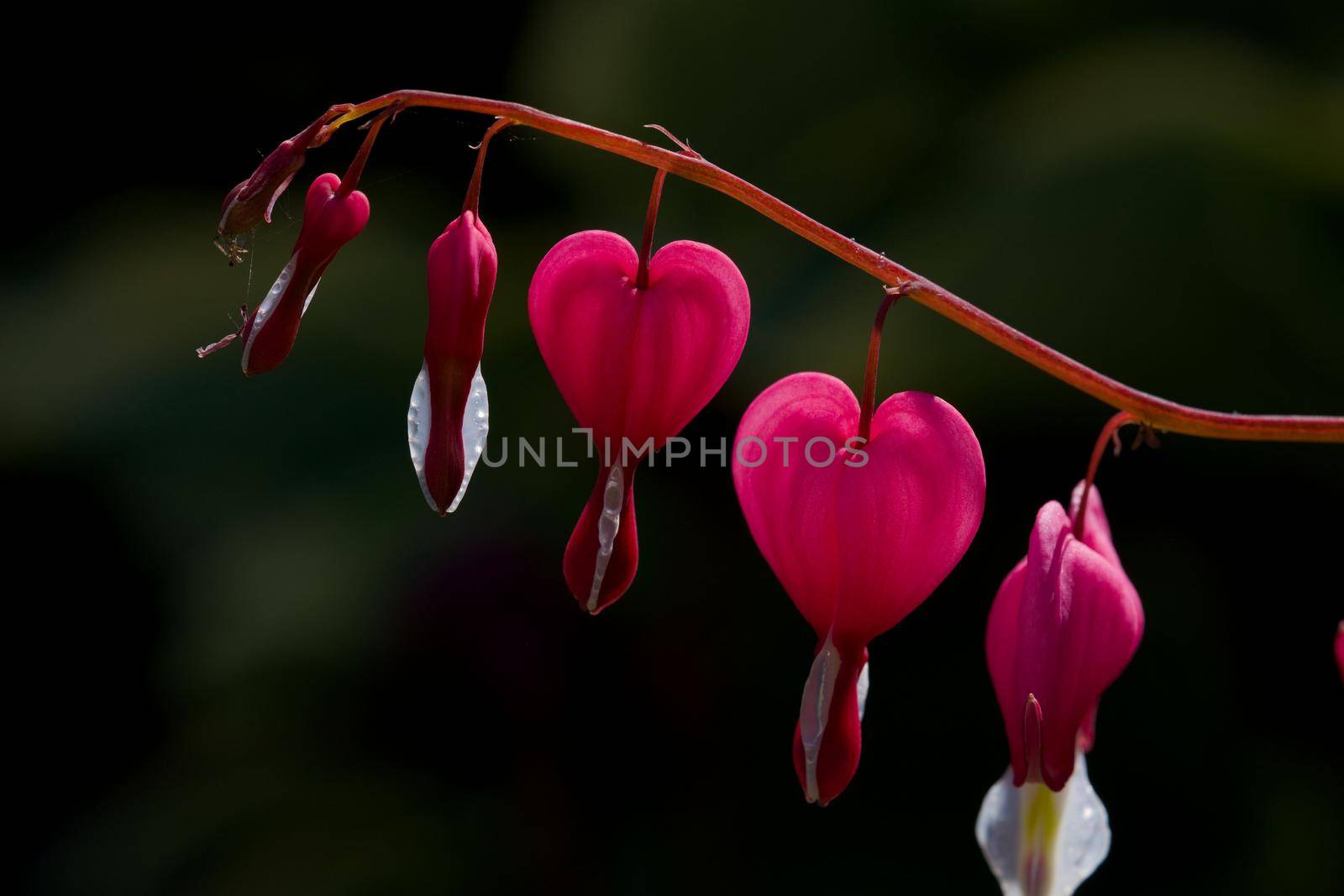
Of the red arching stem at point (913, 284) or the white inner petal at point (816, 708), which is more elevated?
the red arching stem at point (913, 284)

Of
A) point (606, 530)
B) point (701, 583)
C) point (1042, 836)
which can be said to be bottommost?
point (701, 583)

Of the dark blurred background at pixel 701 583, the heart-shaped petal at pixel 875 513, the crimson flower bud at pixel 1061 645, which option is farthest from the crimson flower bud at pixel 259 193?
the dark blurred background at pixel 701 583

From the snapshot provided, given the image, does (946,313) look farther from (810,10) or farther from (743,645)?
(810,10)

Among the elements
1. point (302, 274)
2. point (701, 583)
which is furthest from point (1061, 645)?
point (701, 583)

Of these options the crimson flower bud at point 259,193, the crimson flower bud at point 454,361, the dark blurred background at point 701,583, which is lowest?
the dark blurred background at point 701,583

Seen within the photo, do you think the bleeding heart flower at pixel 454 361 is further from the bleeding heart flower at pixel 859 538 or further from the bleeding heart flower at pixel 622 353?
the bleeding heart flower at pixel 859 538

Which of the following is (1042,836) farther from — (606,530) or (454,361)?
(454,361)
